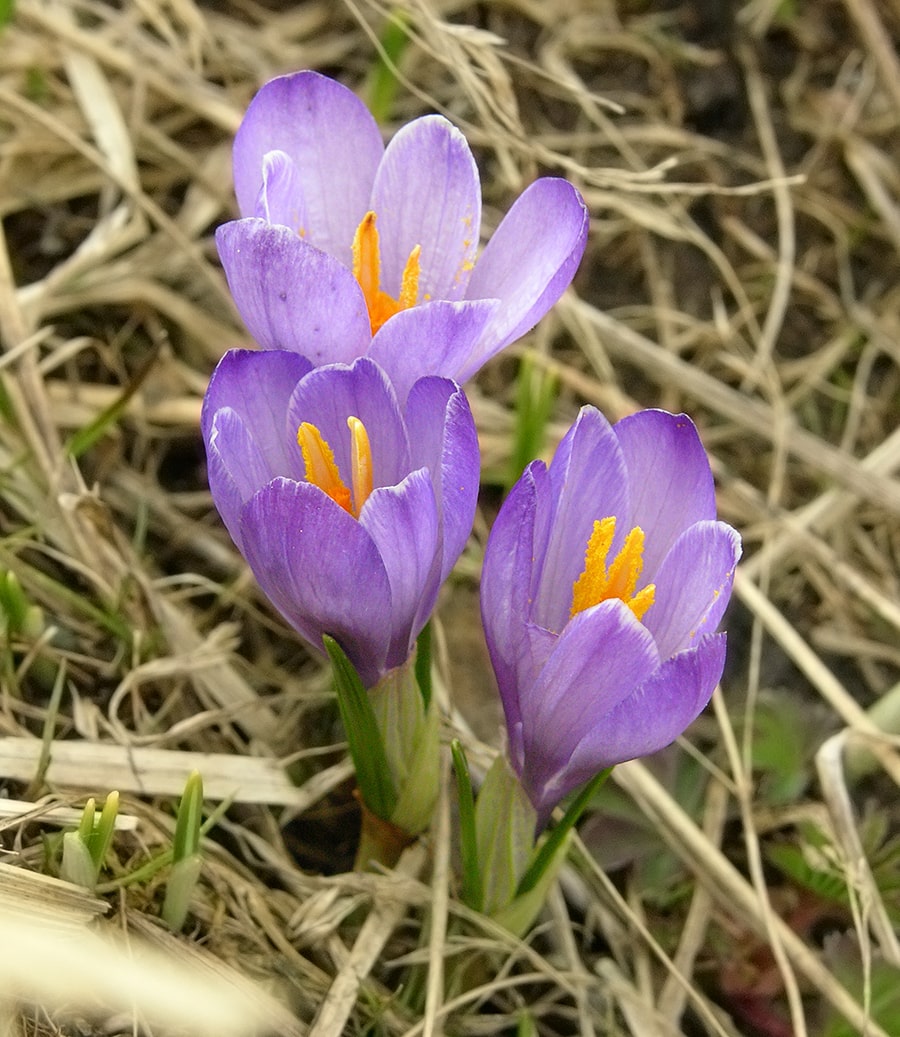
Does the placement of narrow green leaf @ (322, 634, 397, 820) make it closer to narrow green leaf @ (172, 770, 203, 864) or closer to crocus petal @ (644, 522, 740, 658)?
narrow green leaf @ (172, 770, 203, 864)

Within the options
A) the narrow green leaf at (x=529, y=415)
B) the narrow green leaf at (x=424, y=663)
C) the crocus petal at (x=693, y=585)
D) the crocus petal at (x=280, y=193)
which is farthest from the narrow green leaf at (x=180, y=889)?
the narrow green leaf at (x=529, y=415)

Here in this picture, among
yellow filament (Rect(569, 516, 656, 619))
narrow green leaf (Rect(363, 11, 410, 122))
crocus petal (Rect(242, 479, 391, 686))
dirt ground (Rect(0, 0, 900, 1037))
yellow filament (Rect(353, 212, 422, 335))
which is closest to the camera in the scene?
crocus petal (Rect(242, 479, 391, 686))

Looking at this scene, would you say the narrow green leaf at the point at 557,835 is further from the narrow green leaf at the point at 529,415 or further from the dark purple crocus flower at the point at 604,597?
Result: the narrow green leaf at the point at 529,415

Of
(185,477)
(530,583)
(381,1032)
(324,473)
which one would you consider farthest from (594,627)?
(185,477)

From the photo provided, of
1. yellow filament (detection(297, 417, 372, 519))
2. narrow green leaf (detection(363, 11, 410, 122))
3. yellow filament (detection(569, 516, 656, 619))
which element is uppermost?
narrow green leaf (detection(363, 11, 410, 122))

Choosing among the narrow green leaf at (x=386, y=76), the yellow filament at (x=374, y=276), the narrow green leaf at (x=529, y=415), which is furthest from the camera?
the narrow green leaf at (x=386, y=76)

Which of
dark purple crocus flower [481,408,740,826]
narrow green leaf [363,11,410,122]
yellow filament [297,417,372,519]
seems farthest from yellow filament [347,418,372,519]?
narrow green leaf [363,11,410,122]

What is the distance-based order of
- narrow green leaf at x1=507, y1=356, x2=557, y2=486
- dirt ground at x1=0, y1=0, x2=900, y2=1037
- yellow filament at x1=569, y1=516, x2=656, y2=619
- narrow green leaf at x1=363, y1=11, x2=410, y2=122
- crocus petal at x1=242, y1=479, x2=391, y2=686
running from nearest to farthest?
crocus petal at x1=242, y1=479, x2=391, y2=686 < yellow filament at x1=569, y1=516, x2=656, y2=619 < dirt ground at x1=0, y1=0, x2=900, y2=1037 < narrow green leaf at x1=507, y1=356, x2=557, y2=486 < narrow green leaf at x1=363, y1=11, x2=410, y2=122
